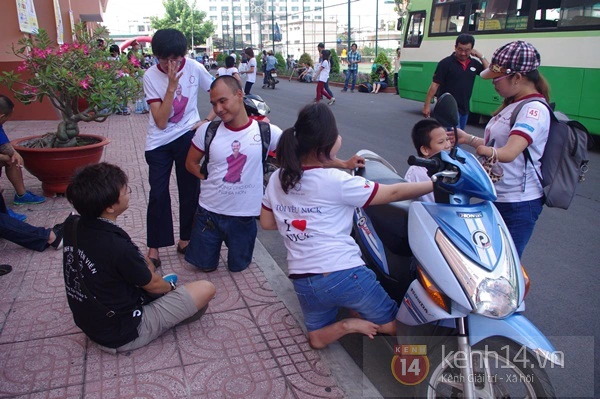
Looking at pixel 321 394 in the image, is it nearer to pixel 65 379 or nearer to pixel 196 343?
pixel 196 343

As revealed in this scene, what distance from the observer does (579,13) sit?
342 inches

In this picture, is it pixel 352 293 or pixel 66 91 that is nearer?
pixel 352 293

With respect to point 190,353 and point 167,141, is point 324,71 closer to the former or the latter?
point 167,141

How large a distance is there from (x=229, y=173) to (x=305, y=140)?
3.96 ft

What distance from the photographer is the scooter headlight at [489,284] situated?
203 cm

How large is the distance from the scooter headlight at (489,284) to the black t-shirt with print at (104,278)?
160 cm

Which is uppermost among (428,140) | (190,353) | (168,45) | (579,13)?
(579,13)

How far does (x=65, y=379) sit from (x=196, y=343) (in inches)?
27.4

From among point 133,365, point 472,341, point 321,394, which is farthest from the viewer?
point 133,365

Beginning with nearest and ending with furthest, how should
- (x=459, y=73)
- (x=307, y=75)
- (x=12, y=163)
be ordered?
(x=12, y=163)
(x=459, y=73)
(x=307, y=75)

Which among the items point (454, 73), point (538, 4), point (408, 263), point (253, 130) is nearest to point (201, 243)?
point (253, 130)

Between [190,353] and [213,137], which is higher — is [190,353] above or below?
below

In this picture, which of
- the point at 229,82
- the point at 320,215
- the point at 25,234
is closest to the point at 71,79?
the point at 25,234

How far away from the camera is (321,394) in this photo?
2510mm
